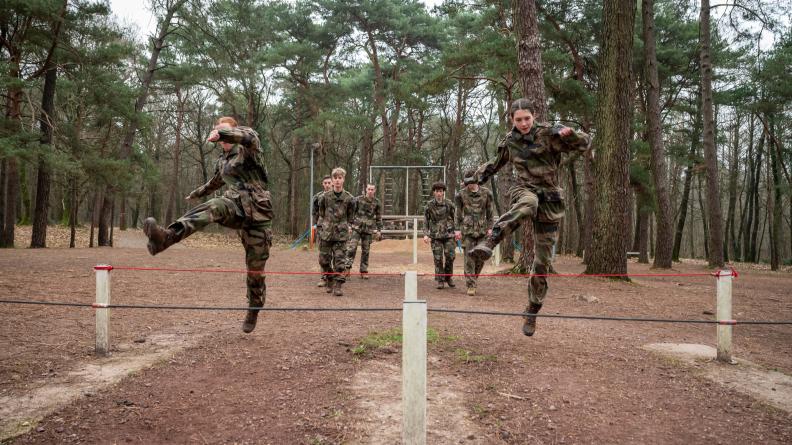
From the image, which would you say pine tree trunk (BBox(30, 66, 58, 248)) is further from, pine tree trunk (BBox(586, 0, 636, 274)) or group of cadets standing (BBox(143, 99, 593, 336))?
pine tree trunk (BBox(586, 0, 636, 274))

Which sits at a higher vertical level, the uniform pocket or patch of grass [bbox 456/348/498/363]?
the uniform pocket

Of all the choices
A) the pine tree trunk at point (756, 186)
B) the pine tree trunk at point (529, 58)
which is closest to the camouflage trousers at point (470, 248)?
the pine tree trunk at point (529, 58)

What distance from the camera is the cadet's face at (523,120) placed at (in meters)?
4.28

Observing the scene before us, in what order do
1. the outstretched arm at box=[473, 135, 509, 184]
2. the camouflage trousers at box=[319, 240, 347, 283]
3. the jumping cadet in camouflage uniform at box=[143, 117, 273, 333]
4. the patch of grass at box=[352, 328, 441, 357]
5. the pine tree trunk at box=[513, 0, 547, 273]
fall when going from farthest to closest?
the pine tree trunk at box=[513, 0, 547, 273] < the camouflage trousers at box=[319, 240, 347, 283] < the patch of grass at box=[352, 328, 441, 357] < the outstretched arm at box=[473, 135, 509, 184] < the jumping cadet in camouflage uniform at box=[143, 117, 273, 333]

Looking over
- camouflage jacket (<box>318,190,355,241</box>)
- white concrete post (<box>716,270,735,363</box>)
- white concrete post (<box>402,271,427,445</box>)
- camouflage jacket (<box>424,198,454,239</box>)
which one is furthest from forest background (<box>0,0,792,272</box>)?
white concrete post (<box>402,271,427,445</box>)

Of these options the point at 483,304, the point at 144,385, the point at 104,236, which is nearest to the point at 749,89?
the point at 483,304

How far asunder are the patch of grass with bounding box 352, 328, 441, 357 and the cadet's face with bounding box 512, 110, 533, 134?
96.8 inches

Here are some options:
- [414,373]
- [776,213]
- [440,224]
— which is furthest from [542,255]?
[776,213]

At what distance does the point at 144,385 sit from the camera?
4039mm

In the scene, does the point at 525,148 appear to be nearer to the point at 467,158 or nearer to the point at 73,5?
the point at 73,5

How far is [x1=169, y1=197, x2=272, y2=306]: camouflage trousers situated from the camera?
376 centimetres

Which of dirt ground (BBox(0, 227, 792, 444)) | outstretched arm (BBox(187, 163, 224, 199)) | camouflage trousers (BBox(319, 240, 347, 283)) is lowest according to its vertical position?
dirt ground (BBox(0, 227, 792, 444))

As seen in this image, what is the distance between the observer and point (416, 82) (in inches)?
647

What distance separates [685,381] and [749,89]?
70.7ft
